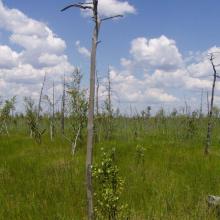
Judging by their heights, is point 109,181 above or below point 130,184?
above

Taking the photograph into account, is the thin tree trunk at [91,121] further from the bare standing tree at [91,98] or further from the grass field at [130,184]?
the grass field at [130,184]

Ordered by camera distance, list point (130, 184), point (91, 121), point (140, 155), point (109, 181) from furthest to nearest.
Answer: point (140, 155), point (130, 184), point (109, 181), point (91, 121)

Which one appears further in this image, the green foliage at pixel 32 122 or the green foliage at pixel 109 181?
the green foliage at pixel 32 122

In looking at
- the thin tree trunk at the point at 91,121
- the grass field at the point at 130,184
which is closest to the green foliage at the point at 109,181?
the thin tree trunk at the point at 91,121


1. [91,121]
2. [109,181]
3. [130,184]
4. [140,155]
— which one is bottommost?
[130,184]

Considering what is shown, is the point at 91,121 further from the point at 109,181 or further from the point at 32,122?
the point at 32,122

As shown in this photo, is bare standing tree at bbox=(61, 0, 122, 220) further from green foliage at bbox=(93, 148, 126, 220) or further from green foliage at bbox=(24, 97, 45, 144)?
green foliage at bbox=(24, 97, 45, 144)

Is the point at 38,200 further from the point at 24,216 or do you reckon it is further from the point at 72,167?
the point at 72,167

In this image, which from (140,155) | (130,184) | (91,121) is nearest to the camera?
(91,121)

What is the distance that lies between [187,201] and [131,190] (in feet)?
7.23

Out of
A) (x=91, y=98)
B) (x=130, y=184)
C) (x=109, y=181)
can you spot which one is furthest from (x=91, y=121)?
(x=130, y=184)

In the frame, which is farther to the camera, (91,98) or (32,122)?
(32,122)

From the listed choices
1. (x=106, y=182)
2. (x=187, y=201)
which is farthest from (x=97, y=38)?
(x=187, y=201)

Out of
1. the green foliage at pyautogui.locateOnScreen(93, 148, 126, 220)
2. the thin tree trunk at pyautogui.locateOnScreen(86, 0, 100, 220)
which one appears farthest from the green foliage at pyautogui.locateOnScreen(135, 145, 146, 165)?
the thin tree trunk at pyautogui.locateOnScreen(86, 0, 100, 220)
